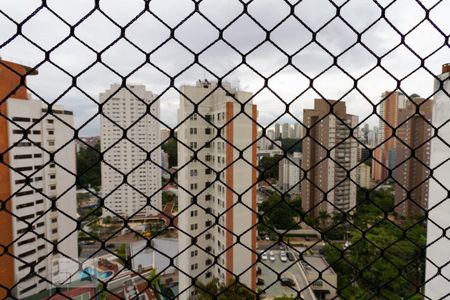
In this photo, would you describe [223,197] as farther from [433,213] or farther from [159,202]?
[159,202]

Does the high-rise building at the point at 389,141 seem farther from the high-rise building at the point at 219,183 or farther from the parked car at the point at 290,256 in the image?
the parked car at the point at 290,256

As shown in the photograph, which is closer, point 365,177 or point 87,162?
point 87,162

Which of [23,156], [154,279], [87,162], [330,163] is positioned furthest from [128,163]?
[154,279]

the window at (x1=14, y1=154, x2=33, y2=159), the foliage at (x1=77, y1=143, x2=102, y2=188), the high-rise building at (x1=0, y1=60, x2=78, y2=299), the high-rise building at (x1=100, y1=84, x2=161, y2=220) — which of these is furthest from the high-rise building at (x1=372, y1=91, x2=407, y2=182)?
the window at (x1=14, y1=154, x2=33, y2=159)

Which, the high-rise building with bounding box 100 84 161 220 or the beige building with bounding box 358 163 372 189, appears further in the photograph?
the beige building with bounding box 358 163 372 189

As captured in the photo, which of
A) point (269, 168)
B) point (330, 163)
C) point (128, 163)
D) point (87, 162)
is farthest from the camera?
point (128, 163)

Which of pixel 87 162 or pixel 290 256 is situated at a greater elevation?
pixel 87 162

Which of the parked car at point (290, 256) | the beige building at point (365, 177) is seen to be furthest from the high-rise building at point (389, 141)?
the parked car at point (290, 256)

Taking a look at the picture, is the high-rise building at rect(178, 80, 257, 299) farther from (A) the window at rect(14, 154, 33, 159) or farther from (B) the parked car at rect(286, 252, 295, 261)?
(A) the window at rect(14, 154, 33, 159)

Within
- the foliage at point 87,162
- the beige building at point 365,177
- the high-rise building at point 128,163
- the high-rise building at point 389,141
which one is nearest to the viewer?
the foliage at point 87,162

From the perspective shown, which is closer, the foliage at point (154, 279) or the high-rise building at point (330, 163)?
the foliage at point (154, 279)

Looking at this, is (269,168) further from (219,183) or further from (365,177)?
(365,177)

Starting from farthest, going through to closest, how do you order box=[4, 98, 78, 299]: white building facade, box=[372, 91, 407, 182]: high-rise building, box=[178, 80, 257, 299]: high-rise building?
box=[4, 98, 78, 299]: white building facade, box=[178, 80, 257, 299]: high-rise building, box=[372, 91, 407, 182]: high-rise building

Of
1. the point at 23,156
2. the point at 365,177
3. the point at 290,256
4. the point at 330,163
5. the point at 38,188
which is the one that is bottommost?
the point at 290,256
